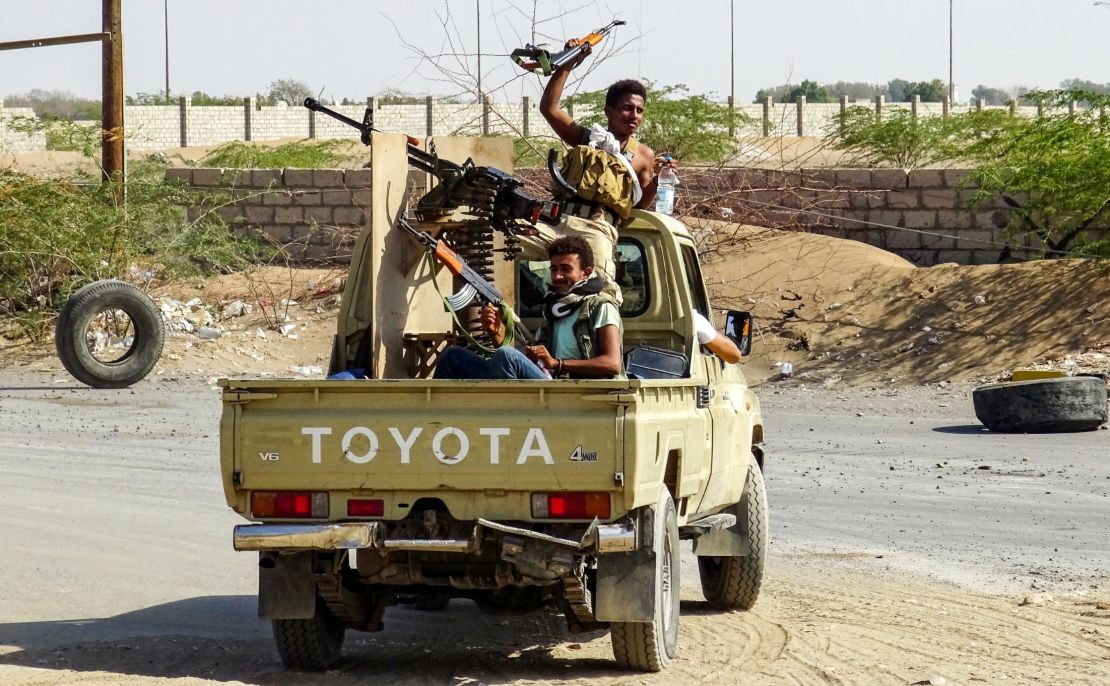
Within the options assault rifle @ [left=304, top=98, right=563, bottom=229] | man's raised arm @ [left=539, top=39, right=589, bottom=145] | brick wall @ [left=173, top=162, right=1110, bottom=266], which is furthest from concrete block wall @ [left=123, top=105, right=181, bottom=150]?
assault rifle @ [left=304, top=98, right=563, bottom=229]

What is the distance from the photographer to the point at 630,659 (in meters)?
6.46

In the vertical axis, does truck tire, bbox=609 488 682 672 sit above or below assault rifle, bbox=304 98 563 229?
below

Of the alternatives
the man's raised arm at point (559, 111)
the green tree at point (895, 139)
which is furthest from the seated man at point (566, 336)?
the green tree at point (895, 139)

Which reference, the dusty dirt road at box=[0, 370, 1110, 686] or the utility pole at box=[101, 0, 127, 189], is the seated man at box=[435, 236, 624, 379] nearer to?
the dusty dirt road at box=[0, 370, 1110, 686]

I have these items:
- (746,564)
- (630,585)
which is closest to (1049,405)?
(746,564)

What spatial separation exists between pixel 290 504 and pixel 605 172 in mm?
2645

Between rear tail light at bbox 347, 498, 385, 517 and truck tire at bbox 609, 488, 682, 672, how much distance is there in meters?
1.06

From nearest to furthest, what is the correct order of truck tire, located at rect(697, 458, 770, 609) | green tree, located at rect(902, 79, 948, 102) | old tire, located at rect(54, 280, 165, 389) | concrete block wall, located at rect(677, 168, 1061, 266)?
truck tire, located at rect(697, 458, 770, 609) → old tire, located at rect(54, 280, 165, 389) → concrete block wall, located at rect(677, 168, 1061, 266) → green tree, located at rect(902, 79, 948, 102)

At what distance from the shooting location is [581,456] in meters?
5.94

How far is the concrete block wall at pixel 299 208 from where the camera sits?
967 inches

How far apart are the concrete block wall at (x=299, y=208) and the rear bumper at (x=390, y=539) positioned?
60.7ft

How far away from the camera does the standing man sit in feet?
24.9

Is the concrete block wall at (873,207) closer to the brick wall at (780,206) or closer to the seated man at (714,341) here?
the brick wall at (780,206)

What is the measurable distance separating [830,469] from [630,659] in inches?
265
